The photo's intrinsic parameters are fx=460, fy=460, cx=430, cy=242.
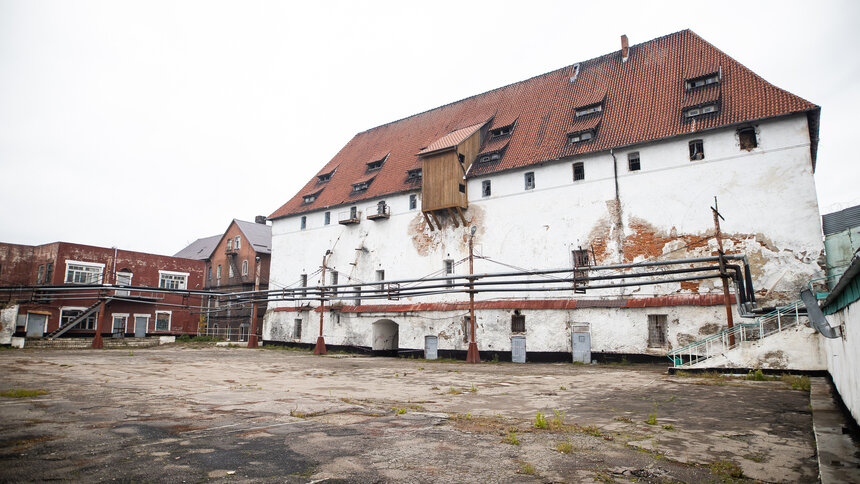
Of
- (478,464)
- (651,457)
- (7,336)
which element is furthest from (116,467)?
(7,336)

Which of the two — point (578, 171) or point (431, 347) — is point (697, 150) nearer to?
point (578, 171)

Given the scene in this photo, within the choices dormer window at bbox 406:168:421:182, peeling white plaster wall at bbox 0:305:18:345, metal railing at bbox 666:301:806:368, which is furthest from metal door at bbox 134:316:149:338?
metal railing at bbox 666:301:806:368

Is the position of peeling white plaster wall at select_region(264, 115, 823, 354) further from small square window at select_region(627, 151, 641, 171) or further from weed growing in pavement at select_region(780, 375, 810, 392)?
weed growing in pavement at select_region(780, 375, 810, 392)

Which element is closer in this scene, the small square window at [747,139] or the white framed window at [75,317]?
the small square window at [747,139]

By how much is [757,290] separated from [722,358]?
5.51 metres

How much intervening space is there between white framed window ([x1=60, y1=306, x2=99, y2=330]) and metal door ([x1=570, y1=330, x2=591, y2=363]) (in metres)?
32.6

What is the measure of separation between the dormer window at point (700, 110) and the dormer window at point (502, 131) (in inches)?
375

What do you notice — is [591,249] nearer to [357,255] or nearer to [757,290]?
[757,290]

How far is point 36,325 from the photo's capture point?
3106 cm

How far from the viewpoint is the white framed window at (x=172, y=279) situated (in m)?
38.6

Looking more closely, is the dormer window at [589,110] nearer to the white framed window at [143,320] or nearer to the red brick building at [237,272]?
the red brick building at [237,272]

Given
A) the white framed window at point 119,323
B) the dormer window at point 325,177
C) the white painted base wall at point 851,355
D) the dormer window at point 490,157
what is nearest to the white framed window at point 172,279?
the white framed window at point 119,323

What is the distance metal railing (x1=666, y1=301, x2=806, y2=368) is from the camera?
1540 centimetres

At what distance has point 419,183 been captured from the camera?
93.8 feet
